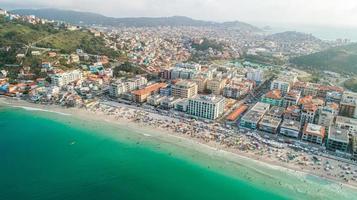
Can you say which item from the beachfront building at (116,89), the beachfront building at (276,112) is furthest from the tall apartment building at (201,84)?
the beachfront building at (276,112)

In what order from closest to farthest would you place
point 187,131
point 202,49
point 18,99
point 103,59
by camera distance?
point 187,131 < point 18,99 < point 103,59 < point 202,49

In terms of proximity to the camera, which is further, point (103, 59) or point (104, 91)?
point (103, 59)

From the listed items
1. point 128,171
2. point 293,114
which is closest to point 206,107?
point 293,114

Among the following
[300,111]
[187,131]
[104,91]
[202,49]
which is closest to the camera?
[187,131]

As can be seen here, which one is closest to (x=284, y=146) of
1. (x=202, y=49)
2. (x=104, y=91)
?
(x=104, y=91)

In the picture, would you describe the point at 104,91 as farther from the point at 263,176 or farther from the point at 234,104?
the point at 263,176

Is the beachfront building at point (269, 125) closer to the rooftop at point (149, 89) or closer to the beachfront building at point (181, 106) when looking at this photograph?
the beachfront building at point (181, 106)

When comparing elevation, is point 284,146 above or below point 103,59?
below

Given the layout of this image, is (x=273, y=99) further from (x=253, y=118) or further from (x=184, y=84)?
(x=184, y=84)
